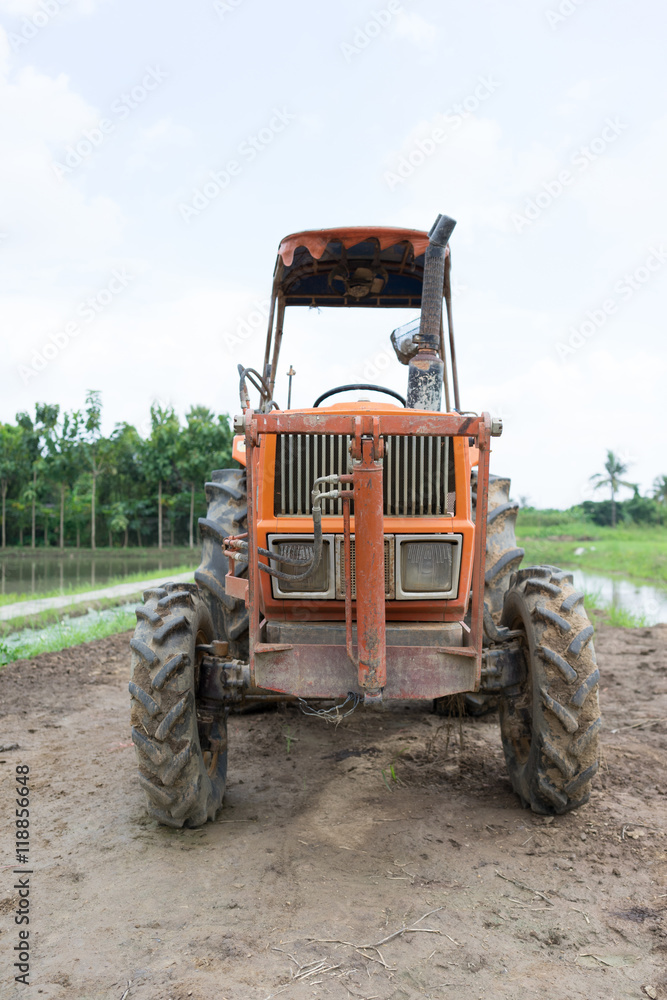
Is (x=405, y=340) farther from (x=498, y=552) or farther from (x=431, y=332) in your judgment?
(x=498, y=552)

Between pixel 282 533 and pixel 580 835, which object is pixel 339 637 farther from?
pixel 580 835

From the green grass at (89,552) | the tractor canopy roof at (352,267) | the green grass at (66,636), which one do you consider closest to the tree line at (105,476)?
the green grass at (89,552)

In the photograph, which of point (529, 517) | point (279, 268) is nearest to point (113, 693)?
point (279, 268)

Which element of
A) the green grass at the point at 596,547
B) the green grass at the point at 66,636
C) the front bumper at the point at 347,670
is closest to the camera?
the front bumper at the point at 347,670

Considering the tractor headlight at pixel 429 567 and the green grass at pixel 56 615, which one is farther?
the green grass at pixel 56 615

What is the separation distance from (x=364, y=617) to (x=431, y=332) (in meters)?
2.07

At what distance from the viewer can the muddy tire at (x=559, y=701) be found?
124 inches

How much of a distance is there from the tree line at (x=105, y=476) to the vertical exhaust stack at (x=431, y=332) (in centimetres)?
2513

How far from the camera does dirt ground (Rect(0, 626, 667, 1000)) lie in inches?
87.4

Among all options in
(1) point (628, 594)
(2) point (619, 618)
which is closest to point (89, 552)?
(1) point (628, 594)

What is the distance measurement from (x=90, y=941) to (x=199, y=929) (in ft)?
1.16

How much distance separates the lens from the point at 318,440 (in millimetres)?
3271

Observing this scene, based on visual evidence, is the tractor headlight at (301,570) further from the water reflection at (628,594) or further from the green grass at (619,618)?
the water reflection at (628,594)

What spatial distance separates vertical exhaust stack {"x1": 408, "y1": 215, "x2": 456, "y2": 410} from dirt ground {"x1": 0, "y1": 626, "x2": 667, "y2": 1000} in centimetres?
199
